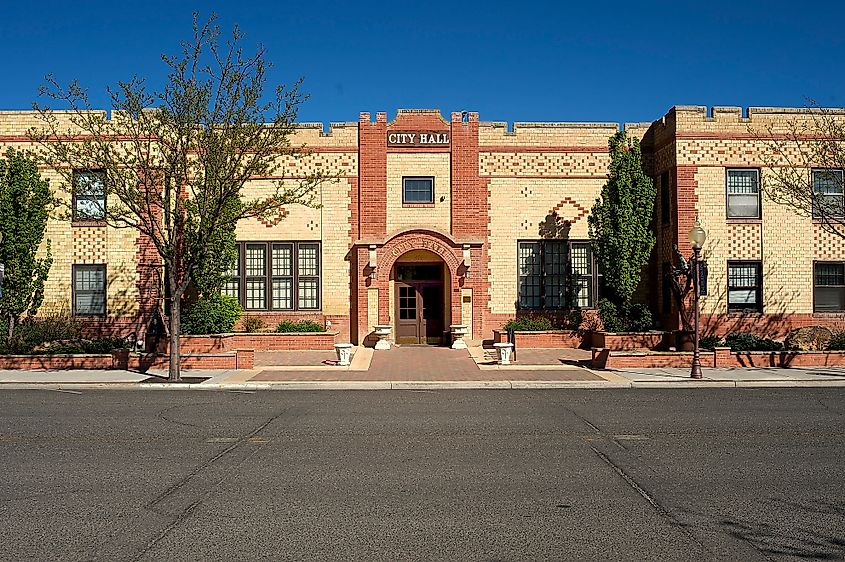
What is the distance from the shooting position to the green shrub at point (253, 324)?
26.2 metres

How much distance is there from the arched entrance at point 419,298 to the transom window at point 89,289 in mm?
9304

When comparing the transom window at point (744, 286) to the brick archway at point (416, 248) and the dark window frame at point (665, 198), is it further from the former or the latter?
the brick archway at point (416, 248)

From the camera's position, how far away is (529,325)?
25562 mm

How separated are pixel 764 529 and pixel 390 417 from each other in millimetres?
7181

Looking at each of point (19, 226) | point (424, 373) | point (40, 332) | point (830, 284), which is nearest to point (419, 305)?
point (424, 373)

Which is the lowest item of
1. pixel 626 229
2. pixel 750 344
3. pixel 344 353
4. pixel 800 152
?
pixel 344 353

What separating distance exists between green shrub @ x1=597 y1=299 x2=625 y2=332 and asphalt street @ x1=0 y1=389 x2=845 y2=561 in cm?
1082

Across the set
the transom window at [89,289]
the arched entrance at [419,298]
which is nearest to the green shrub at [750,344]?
the arched entrance at [419,298]

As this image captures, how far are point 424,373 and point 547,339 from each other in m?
6.45

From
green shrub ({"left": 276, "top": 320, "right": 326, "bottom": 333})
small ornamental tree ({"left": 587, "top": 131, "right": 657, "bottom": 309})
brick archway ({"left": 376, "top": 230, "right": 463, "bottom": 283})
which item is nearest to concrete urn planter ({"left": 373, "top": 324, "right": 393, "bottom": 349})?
brick archway ({"left": 376, "top": 230, "right": 463, "bottom": 283})

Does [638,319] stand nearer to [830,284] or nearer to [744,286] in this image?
[744,286]

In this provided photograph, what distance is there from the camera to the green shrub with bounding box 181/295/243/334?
80.8ft

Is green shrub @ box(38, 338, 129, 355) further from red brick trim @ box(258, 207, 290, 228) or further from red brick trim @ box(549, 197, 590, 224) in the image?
red brick trim @ box(549, 197, 590, 224)

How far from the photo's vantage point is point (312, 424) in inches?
486
